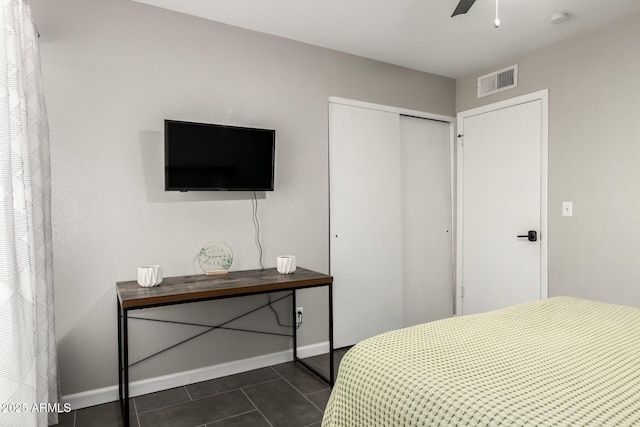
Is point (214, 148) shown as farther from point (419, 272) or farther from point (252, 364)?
point (419, 272)

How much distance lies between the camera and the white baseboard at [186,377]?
2404 mm

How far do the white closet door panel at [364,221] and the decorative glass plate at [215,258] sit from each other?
0.92m

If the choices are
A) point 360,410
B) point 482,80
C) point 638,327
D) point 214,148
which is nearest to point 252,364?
point 214,148

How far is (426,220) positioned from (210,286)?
2346 millimetres

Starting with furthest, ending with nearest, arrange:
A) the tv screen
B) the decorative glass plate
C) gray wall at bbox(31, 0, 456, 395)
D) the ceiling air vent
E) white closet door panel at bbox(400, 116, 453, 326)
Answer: white closet door panel at bbox(400, 116, 453, 326) → the ceiling air vent → the decorative glass plate → the tv screen → gray wall at bbox(31, 0, 456, 395)

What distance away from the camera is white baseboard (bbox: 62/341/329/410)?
2.40 metres

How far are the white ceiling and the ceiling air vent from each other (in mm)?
133

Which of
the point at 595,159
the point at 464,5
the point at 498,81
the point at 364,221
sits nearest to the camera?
the point at 464,5

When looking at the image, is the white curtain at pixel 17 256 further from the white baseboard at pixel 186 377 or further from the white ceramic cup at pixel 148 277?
the white baseboard at pixel 186 377

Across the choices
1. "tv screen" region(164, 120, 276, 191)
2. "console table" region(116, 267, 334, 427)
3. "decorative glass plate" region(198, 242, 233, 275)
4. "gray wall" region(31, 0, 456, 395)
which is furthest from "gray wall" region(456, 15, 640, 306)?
"decorative glass plate" region(198, 242, 233, 275)

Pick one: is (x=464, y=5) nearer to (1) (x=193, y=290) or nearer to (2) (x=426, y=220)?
(1) (x=193, y=290)

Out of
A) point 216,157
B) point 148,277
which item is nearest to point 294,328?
point 148,277

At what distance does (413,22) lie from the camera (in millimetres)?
2803

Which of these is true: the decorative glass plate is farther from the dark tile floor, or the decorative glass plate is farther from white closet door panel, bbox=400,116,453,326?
white closet door panel, bbox=400,116,453,326
